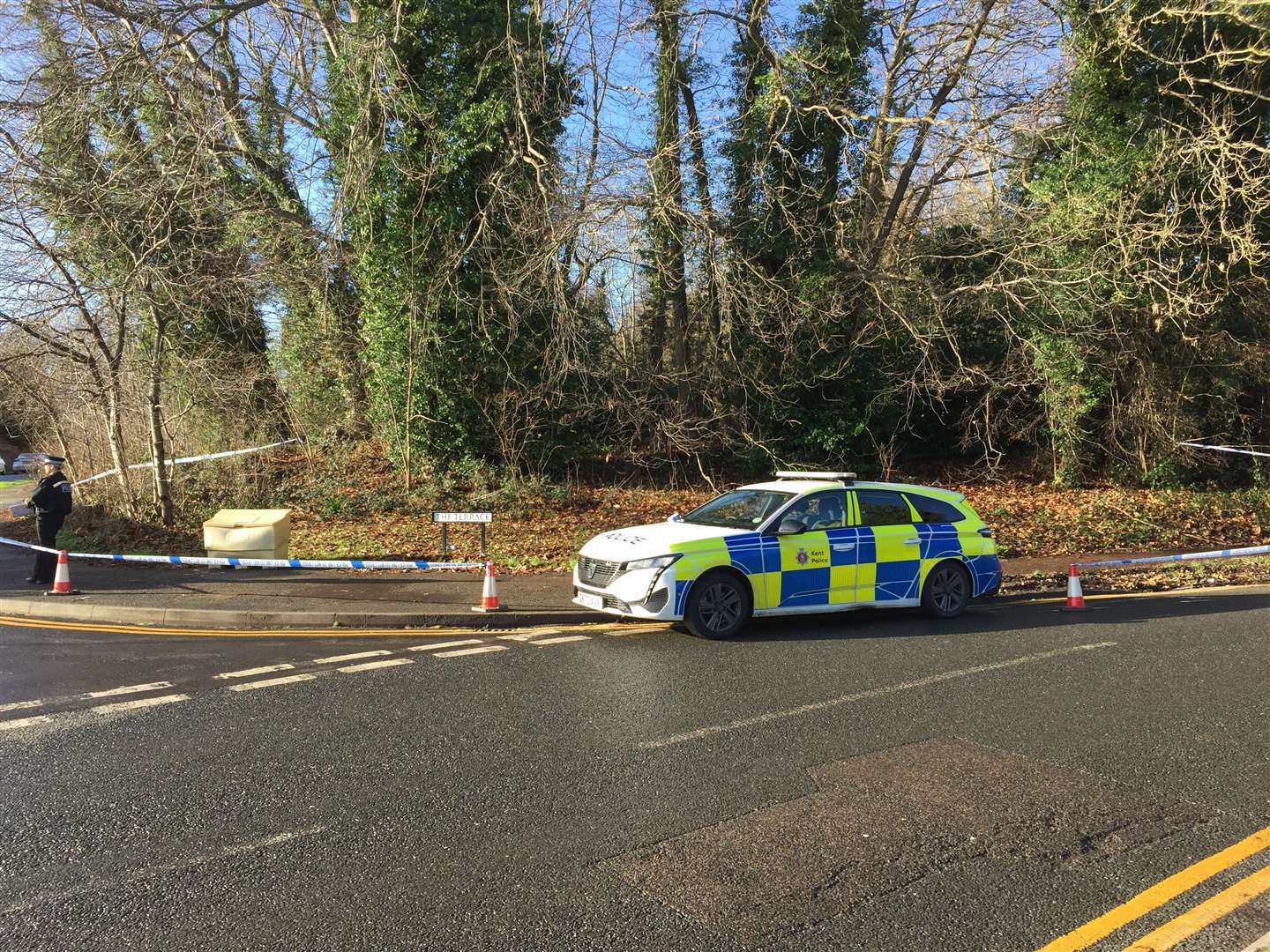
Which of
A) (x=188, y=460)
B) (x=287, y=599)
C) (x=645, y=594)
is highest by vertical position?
(x=188, y=460)

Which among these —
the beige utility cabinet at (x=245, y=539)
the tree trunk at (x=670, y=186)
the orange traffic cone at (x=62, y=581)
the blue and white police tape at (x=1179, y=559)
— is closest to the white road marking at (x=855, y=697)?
the blue and white police tape at (x=1179, y=559)

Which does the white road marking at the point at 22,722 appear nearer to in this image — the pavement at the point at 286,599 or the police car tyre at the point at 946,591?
the pavement at the point at 286,599

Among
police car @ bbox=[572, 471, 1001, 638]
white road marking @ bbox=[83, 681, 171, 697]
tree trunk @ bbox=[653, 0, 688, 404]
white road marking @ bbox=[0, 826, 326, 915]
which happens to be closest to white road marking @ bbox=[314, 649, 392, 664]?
white road marking @ bbox=[83, 681, 171, 697]

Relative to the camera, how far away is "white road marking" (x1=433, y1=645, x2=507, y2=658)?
8.02 m

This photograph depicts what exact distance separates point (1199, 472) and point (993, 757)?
18375 millimetres

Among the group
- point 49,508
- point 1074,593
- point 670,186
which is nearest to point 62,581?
point 49,508

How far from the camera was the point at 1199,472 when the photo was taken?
2031 centimetres

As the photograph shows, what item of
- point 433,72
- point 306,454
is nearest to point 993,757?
point 433,72

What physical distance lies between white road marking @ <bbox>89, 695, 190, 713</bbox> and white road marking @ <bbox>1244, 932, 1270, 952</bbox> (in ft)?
20.4

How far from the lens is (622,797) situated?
183 inches

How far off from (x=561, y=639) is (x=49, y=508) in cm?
723

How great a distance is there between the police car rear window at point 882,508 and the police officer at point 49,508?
31.9 ft

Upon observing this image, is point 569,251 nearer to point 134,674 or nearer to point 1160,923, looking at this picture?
point 134,674

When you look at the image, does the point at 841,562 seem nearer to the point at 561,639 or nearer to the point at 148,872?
the point at 561,639
